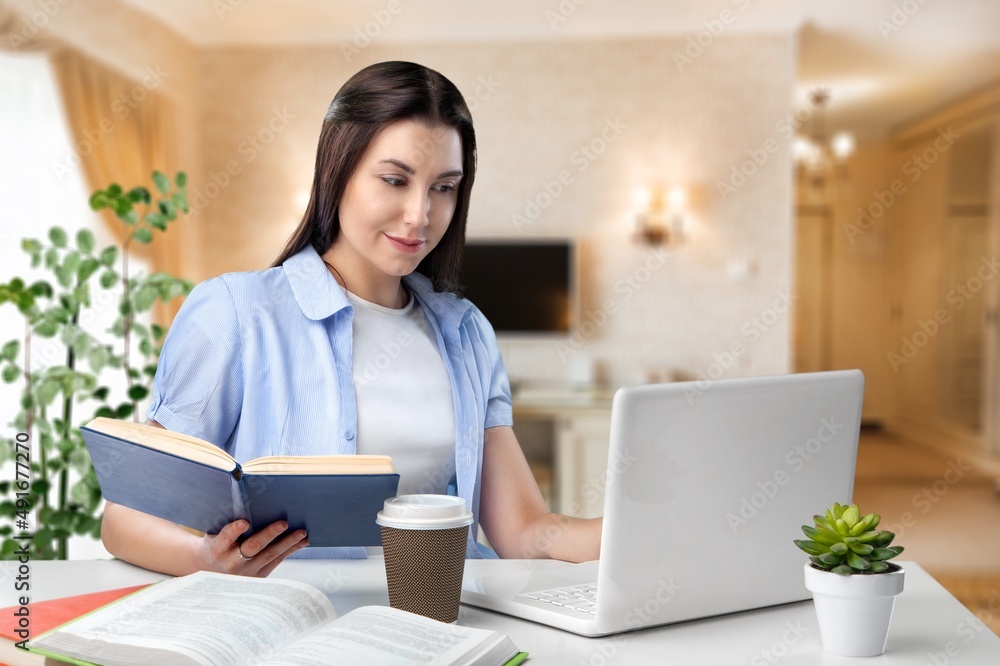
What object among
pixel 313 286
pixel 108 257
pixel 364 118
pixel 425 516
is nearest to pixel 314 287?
pixel 313 286

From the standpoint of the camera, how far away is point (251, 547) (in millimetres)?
982

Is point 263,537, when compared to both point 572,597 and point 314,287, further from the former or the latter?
point 314,287

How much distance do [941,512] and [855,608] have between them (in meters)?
4.88

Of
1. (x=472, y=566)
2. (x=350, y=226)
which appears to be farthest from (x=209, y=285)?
(x=472, y=566)

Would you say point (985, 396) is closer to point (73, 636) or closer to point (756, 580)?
point (756, 580)

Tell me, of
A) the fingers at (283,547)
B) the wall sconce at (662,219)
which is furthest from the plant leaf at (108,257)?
the wall sconce at (662,219)

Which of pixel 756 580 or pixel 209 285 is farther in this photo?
pixel 209 285

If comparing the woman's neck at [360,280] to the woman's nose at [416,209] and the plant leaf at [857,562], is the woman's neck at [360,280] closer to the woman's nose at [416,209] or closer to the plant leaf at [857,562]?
the woman's nose at [416,209]

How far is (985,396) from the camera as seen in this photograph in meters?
6.71

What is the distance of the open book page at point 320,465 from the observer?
2.99ft

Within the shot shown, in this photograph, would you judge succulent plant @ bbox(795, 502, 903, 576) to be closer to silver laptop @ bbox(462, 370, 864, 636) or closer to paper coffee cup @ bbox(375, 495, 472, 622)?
silver laptop @ bbox(462, 370, 864, 636)

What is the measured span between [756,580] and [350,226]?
29.4 inches

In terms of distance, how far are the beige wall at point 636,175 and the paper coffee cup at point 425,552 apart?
3.97m

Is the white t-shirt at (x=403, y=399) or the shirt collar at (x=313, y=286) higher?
the shirt collar at (x=313, y=286)
